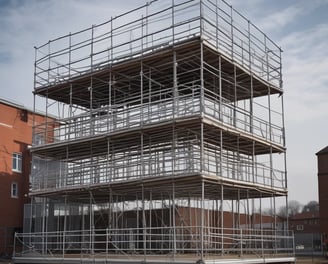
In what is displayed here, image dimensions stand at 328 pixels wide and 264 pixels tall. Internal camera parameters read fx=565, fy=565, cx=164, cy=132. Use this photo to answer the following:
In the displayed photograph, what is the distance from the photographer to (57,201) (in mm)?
30203

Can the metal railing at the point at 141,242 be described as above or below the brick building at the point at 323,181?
below

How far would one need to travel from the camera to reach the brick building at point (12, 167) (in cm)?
3369

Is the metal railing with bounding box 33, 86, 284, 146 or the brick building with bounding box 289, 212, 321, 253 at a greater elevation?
the metal railing with bounding box 33, 86, 284, 146

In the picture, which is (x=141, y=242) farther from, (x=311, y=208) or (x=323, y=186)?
(x=311, y=208)

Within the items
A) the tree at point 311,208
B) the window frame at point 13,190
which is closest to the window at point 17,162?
the window frame at point 13,190

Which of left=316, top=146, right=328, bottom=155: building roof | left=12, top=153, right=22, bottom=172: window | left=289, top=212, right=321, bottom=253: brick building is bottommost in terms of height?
left=289, top=212, right=321, bottom=253: brick building

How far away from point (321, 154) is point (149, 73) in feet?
109

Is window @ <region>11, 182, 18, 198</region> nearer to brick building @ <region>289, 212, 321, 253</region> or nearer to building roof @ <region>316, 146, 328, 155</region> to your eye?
brick building @ <region>289, 212, 321, 253</region>

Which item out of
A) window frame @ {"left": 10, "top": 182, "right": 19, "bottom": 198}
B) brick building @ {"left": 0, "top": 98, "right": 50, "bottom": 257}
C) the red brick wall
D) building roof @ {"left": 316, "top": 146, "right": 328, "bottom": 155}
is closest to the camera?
brick building @ {"left": 0, "top": 98, "right": 50, "bottom": 257}

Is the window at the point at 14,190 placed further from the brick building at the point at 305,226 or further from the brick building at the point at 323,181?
the brick building at the point at 305,226

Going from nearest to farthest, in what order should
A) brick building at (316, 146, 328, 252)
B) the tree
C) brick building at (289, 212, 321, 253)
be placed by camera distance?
brick building at (316, 146, 328, 252) → brick building at (289, 212, 321, 253) → the tree

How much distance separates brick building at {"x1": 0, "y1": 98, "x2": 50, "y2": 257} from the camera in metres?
33.7

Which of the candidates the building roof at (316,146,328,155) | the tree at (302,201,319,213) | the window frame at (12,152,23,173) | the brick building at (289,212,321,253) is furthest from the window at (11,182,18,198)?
the tree at (302,201,319,213)

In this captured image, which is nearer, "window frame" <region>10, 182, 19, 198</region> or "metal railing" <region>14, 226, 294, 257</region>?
"metal railing" <region>14, 226, 294, 257</region>
